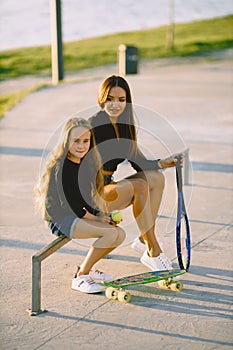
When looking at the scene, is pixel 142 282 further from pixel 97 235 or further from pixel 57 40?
pixel 57 40

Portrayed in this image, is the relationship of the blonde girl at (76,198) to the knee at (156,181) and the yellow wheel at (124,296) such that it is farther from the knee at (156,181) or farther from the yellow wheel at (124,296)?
the knee at (156,181)

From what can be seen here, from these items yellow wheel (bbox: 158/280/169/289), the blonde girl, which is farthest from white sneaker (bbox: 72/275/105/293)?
yellow wheel (bbox: 158/280/169/289)

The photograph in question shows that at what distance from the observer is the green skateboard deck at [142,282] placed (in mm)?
4741

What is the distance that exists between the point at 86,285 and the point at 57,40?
11580mm

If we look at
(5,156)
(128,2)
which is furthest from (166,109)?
(128,2)

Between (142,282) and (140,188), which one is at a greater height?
(140,188)

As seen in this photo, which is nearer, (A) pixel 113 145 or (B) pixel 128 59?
(A) pixel 113 145

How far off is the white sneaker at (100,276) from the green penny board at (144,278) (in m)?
0.10

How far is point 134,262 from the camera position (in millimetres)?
5453

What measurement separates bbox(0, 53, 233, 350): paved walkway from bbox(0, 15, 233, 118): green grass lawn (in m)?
9.32

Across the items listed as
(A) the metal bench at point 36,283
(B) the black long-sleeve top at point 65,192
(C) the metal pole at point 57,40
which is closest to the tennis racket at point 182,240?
(B) the black long-sleeve top at point 65,192

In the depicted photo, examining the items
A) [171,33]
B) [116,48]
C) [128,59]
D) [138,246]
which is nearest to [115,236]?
[138,246]

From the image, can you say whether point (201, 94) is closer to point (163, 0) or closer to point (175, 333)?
point (175, 333)

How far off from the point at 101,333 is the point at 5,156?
15.3 ft
